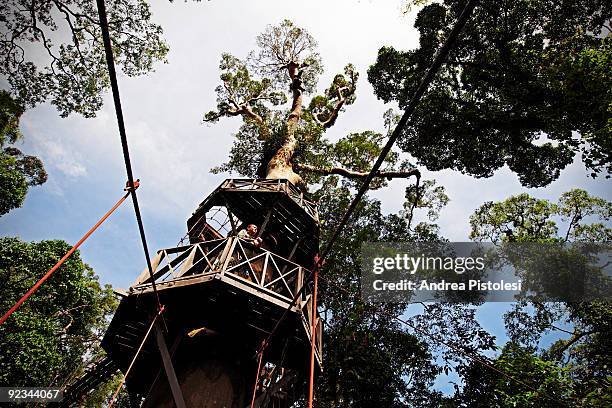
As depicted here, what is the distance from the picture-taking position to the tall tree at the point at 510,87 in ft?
28.1

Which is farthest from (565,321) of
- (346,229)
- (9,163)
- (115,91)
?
(9,163)

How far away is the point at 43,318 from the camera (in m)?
13.4

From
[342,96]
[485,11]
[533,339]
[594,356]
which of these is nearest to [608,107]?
[485,11]

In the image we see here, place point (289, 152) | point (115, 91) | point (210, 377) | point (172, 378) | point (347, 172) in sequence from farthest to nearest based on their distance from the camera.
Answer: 1. point (347, 172)
2. point (289, 152)
3. point (210, 377)
4. point (172, 378)
5. point (115, 91)

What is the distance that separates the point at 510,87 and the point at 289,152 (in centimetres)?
696

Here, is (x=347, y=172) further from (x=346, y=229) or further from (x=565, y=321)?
(x=565, y=321)

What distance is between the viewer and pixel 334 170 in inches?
532

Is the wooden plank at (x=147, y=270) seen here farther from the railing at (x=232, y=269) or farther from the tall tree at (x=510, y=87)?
the tall tree at (x=510, y=87)

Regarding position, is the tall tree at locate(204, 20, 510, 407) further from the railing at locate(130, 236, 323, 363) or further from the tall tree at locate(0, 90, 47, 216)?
the tall tree at locate(0, 90, 47, 216)

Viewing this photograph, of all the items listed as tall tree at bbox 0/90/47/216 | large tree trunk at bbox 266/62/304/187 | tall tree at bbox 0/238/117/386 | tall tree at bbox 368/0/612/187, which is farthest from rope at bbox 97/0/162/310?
tall tree at bbox 0/90/47/216

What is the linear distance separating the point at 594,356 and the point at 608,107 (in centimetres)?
804

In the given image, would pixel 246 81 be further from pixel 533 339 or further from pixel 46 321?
pixel 533 339

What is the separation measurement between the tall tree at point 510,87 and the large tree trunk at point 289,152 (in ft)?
11.6

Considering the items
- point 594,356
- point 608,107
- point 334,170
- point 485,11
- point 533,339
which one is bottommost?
point 594,356
